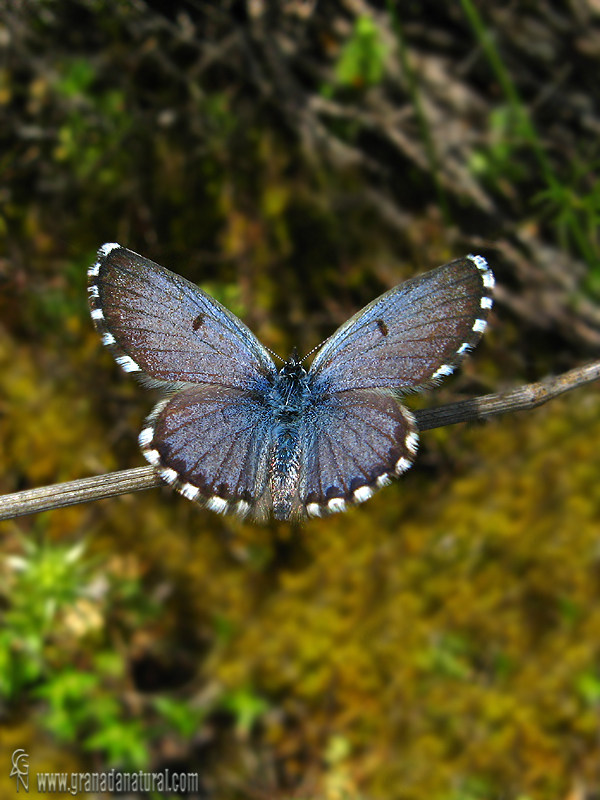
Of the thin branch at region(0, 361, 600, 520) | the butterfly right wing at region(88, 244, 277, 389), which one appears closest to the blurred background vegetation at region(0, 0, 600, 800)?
the thin branch at region(0, 361, 600, 520)

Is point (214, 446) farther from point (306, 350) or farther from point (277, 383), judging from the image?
point (306, 350)

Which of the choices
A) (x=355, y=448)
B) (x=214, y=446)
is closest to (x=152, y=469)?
(x=214, y=446)

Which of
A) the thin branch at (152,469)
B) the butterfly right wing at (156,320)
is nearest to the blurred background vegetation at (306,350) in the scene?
the thin branch at (152,469)

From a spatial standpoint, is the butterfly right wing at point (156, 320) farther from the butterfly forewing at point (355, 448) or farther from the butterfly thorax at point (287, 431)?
the butterfly forewing at point (355, 448)

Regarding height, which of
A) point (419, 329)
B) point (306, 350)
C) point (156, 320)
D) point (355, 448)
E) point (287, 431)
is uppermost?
point (306, 350)

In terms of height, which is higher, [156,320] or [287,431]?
[156,320]

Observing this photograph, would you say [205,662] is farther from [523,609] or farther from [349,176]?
[349,176]

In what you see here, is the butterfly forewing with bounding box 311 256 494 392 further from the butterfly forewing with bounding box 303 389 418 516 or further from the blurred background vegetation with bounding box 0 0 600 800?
the blurred background vegetation with bounding box 0 0 600 800
